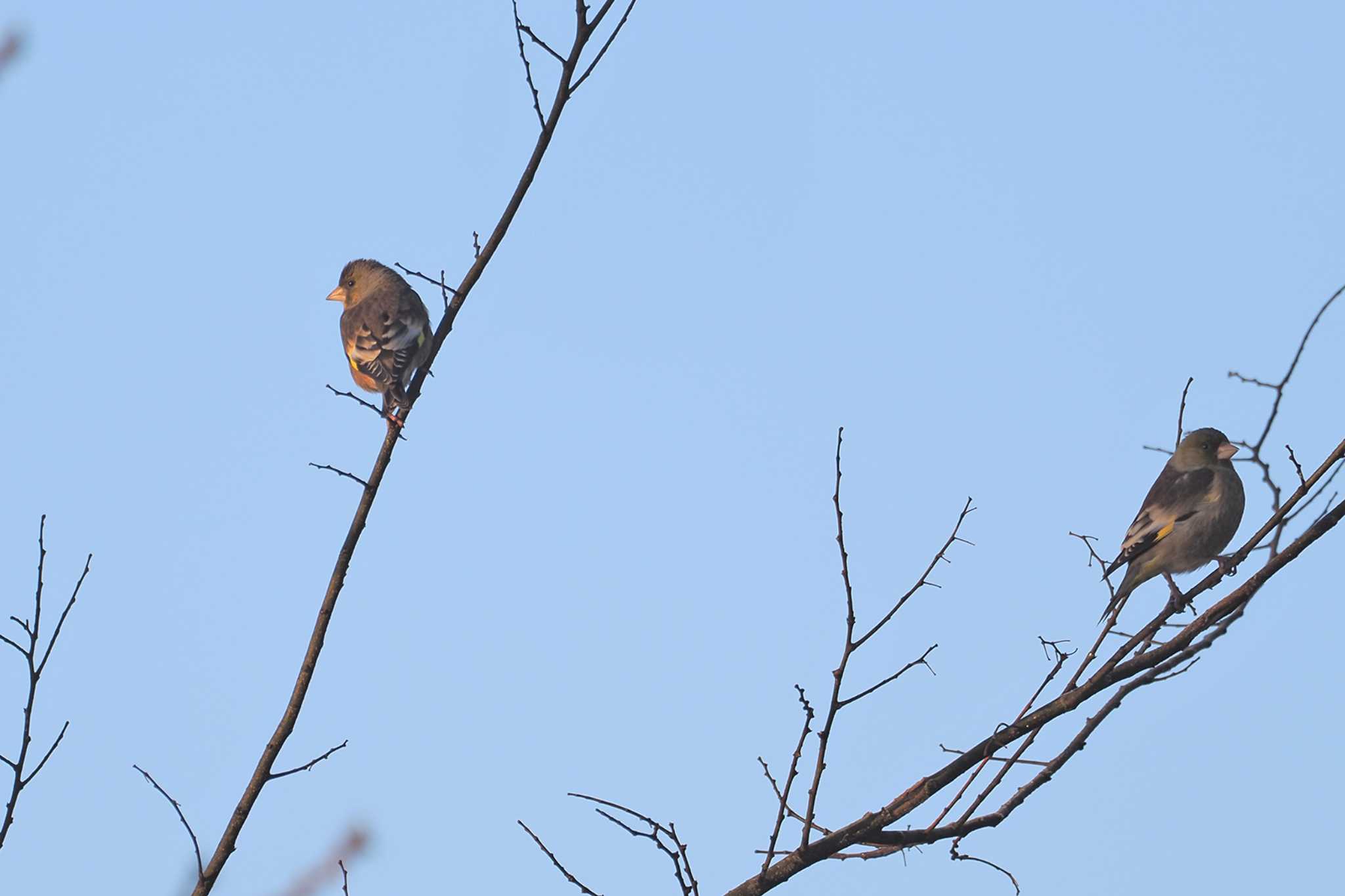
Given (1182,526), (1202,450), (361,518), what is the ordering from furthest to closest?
(1202,450), (1182,526), (361,518)

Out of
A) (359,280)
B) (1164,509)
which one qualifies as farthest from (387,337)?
(1164,509)

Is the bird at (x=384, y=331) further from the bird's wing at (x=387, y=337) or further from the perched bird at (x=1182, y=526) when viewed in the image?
the perched bird at (x=1182, y=526)

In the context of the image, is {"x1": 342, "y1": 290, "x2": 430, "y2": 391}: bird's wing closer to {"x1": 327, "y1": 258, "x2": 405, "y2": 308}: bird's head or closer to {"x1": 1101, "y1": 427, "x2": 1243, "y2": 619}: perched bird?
{"x1": 327, "y1": 258, "x2": 405, "y2": 308}: bird's head

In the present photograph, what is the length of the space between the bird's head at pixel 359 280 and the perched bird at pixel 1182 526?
7174mm

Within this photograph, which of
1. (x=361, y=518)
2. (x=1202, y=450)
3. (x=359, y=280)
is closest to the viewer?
(x=361, y=518)

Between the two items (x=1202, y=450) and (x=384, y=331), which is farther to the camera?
(x=384, y=331)

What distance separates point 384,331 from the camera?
11875 mm

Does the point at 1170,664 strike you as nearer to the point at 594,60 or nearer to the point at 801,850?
the point at 801,850

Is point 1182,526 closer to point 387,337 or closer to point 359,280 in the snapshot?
point 387,337

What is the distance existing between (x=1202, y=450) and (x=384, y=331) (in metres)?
6.47

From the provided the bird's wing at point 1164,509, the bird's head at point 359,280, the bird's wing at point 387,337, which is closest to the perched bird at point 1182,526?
the bird's wing at point 1164,509

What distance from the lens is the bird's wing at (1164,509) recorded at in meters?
9.11

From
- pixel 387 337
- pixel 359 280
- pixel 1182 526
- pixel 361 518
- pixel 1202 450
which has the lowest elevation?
pixel 361 518

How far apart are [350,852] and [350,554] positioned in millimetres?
1245
